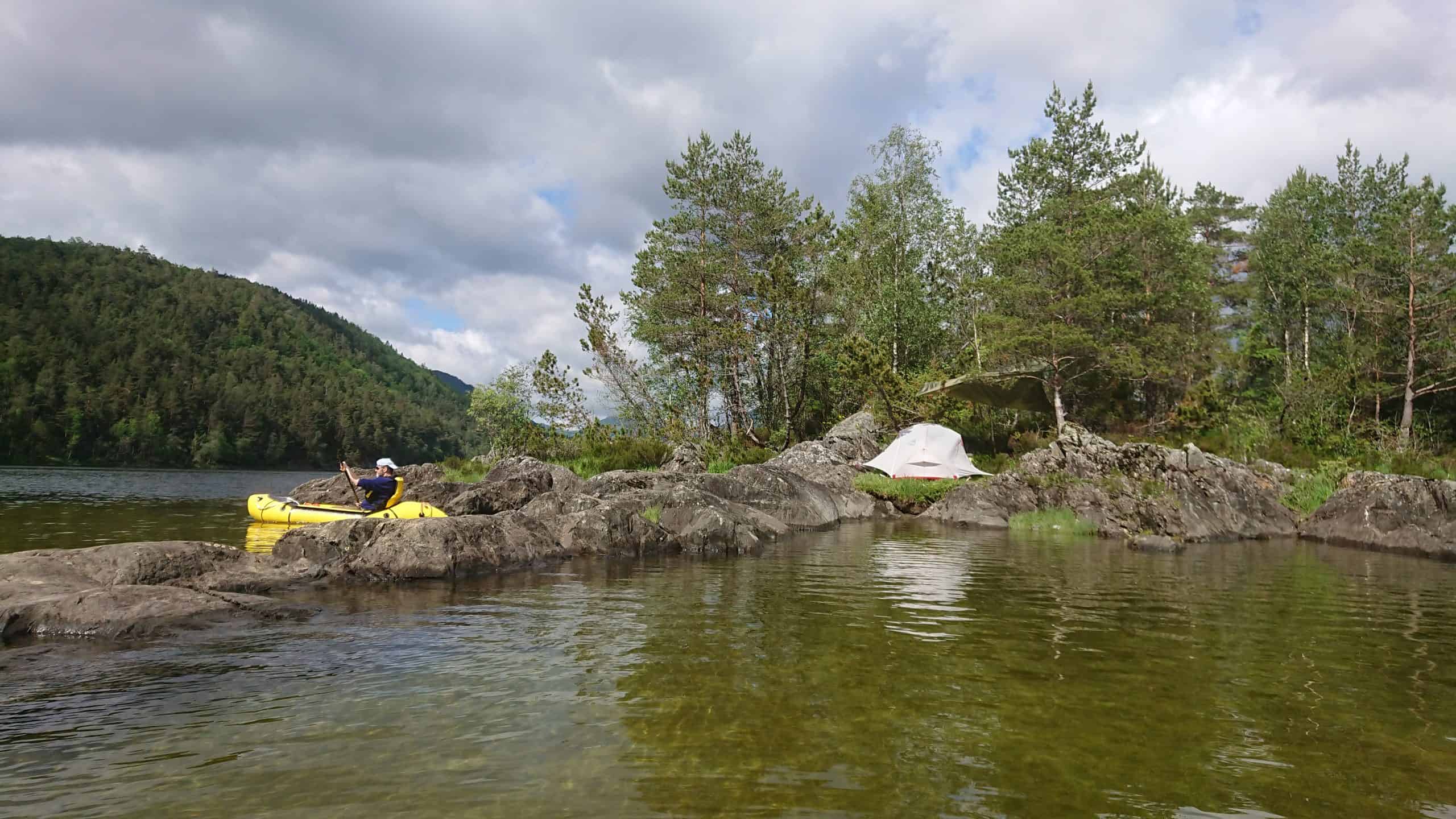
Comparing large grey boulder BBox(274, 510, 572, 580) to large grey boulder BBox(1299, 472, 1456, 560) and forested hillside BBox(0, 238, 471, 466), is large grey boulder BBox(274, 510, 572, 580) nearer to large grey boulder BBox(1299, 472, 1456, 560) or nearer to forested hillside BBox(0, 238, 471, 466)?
large grey boulder BBox(1299, 472, 1456, 560)

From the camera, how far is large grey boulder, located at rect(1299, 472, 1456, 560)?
16.9 m

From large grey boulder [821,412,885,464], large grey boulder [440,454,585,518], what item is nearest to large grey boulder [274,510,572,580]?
large grey boulder [440,454,585,518]

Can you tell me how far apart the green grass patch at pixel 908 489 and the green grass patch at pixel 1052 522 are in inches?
154

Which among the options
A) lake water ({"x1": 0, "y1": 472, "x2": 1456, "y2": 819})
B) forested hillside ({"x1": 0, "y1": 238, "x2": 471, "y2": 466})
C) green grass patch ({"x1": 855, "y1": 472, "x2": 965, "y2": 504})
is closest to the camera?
lake water ({"x1": 0, "y1": 472, "x2": 1456, "y2": 819})

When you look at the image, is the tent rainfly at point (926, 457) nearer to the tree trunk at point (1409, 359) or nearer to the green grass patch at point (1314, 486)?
the green grass patch at point (1314, 486)

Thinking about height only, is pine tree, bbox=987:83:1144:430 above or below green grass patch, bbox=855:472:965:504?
above

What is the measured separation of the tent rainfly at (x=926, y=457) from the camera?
91.1 feet

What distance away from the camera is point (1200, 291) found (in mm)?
34906

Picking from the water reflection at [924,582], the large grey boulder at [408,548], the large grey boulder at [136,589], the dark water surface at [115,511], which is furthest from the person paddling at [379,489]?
the water reflection at [924,582]

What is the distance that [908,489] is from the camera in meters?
26.3

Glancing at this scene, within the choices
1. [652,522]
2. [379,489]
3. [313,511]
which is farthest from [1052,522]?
[313,511]

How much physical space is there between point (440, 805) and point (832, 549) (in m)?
12.9

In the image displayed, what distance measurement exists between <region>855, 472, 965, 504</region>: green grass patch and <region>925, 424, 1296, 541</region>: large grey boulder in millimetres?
1043

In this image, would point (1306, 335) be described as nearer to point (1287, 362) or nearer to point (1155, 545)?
point (1287, 362)
